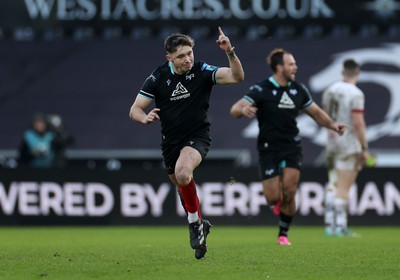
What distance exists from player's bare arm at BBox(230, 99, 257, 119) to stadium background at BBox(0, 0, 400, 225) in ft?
28.0

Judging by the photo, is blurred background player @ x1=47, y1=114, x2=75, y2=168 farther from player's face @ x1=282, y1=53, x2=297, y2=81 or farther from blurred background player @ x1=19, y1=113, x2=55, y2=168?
player's face @ x1=282, y1=53, x2=297, y2=81

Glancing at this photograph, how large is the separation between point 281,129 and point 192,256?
2.97 m

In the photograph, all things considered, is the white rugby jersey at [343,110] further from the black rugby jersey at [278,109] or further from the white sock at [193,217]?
the white sock at [193,217]

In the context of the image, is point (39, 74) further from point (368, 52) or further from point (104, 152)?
point (368, 52)

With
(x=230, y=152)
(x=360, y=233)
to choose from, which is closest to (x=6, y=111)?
(x=230, y=152)

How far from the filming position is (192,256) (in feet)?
35.3

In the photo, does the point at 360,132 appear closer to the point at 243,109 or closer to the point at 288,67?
the point at 288,67

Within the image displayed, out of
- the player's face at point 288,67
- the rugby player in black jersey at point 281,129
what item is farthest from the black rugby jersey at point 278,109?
the player's face at point 288,67

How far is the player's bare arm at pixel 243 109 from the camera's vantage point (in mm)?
12219

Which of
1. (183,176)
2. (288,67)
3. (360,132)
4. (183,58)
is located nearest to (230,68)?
(183,58)

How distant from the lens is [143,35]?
22.2 m

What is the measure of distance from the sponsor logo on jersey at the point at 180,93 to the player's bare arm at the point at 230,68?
0.35m

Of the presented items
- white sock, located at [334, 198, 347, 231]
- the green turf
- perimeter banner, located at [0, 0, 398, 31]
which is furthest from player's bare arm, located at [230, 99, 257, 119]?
perimeter banner, located at [0, 0, 398, 31]

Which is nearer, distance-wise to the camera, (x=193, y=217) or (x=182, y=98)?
(x=193, y=217)
